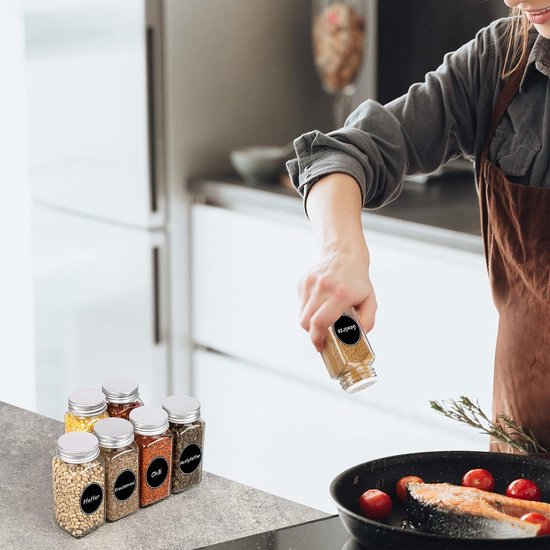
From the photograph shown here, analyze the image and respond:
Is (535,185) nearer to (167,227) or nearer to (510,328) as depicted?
(510,328)

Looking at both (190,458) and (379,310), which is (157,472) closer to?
(190,458)

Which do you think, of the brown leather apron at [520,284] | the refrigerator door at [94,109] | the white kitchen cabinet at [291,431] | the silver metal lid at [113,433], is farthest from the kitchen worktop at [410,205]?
the silver metal lid at [113,433]

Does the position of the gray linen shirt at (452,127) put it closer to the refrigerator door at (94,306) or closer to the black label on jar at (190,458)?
the black label on jar at (190,458)

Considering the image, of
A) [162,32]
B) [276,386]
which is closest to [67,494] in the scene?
[276,386]

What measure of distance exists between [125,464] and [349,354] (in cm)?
33

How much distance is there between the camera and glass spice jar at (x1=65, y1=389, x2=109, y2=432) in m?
1.32

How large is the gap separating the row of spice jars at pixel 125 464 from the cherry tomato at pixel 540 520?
0.45 meters

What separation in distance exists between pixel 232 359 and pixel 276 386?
18 cm

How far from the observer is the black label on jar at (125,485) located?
1.25 metres

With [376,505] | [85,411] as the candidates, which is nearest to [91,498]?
[85,411]

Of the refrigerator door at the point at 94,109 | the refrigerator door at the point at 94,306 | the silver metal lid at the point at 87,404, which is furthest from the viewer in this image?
the refrigerator door at the point at 94,306

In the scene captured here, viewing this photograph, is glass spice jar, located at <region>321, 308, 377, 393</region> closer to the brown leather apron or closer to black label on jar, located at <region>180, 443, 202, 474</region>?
black label on jar, located at <region>180, 443, 202, 474</region>

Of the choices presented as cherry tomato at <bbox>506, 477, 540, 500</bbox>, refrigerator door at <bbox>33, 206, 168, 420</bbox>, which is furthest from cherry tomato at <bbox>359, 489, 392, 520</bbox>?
refrigerator door at <bbox>33, 206, 168, 420</bbox>

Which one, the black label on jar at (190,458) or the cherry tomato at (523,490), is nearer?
the cherry tomato at (523,490)
